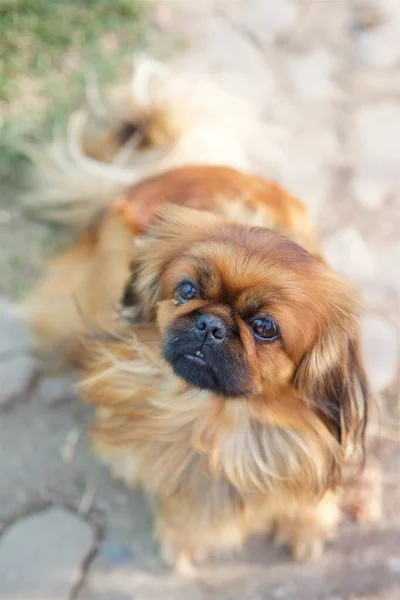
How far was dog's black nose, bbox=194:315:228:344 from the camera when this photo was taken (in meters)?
1.48

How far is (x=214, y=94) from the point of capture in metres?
2.65

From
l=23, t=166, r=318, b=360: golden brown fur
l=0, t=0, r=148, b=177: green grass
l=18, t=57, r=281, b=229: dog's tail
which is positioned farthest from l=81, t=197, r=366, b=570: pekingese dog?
l=0, t=0, r=148, b=177: green grass

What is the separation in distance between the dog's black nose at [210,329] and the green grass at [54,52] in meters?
1.53

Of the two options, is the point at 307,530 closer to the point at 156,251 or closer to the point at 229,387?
the point at 229,387

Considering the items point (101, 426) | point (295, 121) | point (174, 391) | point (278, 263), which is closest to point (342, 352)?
point (278, 263)

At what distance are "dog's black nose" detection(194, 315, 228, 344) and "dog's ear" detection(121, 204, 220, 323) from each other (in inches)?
8.0

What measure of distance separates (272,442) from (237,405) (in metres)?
0.14

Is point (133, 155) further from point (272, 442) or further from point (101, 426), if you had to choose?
point (272, 442)

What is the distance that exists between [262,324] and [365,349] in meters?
0.99

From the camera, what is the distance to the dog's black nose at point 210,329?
1477mm

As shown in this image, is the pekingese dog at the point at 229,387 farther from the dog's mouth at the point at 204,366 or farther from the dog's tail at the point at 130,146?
the dog's tail at the point at 130,146

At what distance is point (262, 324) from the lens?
150cm

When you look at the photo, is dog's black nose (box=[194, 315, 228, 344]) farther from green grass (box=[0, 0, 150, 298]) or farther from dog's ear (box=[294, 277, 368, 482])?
green grass (box=[0, 0, 150, 298])

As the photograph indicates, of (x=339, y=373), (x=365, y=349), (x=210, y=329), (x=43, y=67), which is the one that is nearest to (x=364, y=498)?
(x=365, y=349)
